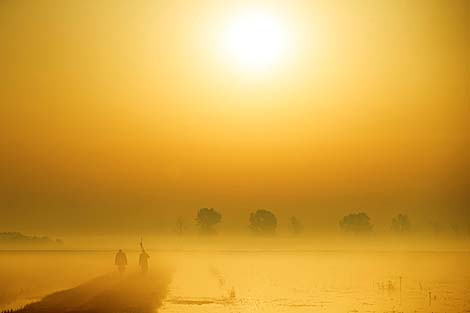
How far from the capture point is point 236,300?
35.7 m

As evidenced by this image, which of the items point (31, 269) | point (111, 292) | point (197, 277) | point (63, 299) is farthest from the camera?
point (31, 269)

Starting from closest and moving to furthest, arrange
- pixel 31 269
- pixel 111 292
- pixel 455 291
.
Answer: pixel 111 292, pixel 455 291, pixel 31 269

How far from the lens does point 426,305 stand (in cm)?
3481

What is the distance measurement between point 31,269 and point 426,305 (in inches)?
1163

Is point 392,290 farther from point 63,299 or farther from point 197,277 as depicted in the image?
point 63,299

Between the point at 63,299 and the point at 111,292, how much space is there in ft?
8.48

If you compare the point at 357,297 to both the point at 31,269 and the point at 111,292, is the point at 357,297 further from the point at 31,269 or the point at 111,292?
the point at 31,269

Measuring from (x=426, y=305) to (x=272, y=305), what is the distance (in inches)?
249

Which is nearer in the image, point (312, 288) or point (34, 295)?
point (34, 295)

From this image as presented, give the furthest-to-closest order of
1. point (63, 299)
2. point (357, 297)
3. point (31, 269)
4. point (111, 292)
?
point (31, 269)
point (357, 297)
point (111, 292)
point (63, 299)

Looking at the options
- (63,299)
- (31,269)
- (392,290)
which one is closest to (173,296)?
(63,299)

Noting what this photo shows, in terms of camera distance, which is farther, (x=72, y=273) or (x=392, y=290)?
(x=72, y=273)

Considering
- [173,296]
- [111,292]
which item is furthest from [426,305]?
[111,292]

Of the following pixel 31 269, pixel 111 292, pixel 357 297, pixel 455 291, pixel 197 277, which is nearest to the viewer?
pixel 111 292
